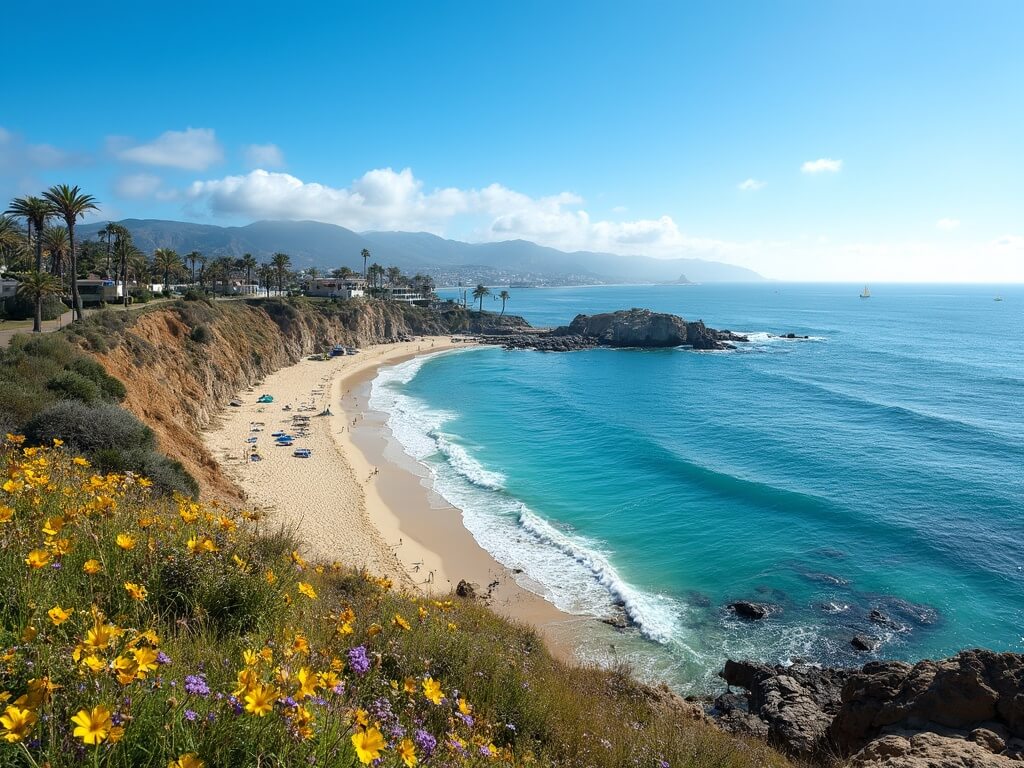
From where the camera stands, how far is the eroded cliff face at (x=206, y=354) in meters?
25.7

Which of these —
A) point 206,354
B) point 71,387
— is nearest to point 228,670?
point 71,387

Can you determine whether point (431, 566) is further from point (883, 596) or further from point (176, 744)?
point (176, 744)

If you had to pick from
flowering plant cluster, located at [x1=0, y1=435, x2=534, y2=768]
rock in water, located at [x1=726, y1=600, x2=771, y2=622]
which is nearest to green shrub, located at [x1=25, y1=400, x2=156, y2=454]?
flowering plant cluster, located at [x1=0, y1=435, x2=534, y2=768]

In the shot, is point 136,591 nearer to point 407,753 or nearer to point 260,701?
point 260,701

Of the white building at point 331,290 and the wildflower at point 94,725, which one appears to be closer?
the wildflower at point 94,725

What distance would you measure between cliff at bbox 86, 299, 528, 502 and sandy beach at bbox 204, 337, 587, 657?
248cm

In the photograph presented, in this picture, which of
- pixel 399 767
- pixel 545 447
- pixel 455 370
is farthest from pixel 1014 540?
pixel 455 370

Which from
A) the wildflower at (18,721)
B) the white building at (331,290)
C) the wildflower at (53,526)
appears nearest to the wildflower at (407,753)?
the wildflower at (18,721)

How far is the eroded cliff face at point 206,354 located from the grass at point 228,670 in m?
16.8

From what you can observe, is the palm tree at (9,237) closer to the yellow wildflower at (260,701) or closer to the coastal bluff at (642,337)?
the yellow wildflower at (260,701)

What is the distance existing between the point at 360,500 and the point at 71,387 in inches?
522

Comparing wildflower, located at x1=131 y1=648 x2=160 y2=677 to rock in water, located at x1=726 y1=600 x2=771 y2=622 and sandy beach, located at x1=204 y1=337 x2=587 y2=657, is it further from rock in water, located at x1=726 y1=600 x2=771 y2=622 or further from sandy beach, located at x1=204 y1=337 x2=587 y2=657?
rock in water, located at x1=726 y1=600 x2=771 y2=622

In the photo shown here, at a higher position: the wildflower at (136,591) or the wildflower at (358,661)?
the wildflower at (136,591)

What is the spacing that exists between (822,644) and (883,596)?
183 inches
